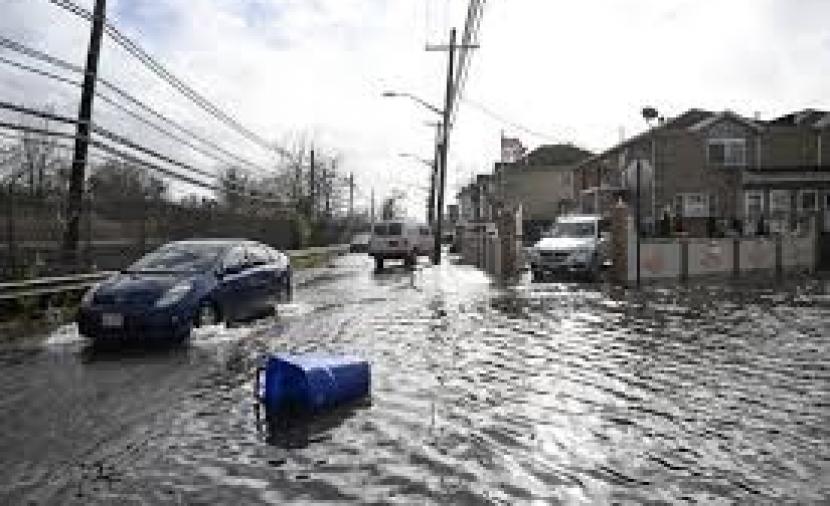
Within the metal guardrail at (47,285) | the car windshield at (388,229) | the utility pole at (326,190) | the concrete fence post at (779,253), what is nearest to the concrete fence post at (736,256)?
the concrete fence post at (779,253)

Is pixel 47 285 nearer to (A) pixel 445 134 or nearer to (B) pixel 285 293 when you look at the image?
(B) pixel 285 293

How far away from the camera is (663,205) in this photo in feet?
168

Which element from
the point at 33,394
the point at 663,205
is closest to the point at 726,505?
the point at 33,394

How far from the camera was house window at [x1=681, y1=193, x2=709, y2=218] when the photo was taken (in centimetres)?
Answer: 4956

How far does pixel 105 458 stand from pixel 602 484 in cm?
336

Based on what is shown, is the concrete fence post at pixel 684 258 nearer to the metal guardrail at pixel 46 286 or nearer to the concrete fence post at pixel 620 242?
the concrete fence post at pixel 620 242

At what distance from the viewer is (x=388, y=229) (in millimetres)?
36594

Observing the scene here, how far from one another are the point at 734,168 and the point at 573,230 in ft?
83.5

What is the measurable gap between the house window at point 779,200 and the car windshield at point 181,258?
40404 millimetres

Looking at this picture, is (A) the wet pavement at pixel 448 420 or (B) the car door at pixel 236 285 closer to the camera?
(A) the wet pavement at pixel 448 420

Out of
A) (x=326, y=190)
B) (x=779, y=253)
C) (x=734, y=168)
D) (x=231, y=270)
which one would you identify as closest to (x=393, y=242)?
(x=779, y=253)

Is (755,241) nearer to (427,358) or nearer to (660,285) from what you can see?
(660,285)

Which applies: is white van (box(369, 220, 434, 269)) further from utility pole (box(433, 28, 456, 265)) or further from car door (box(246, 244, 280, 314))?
car door (box(246, 244, 280, 314))

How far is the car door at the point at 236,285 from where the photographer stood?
13.4 meters
